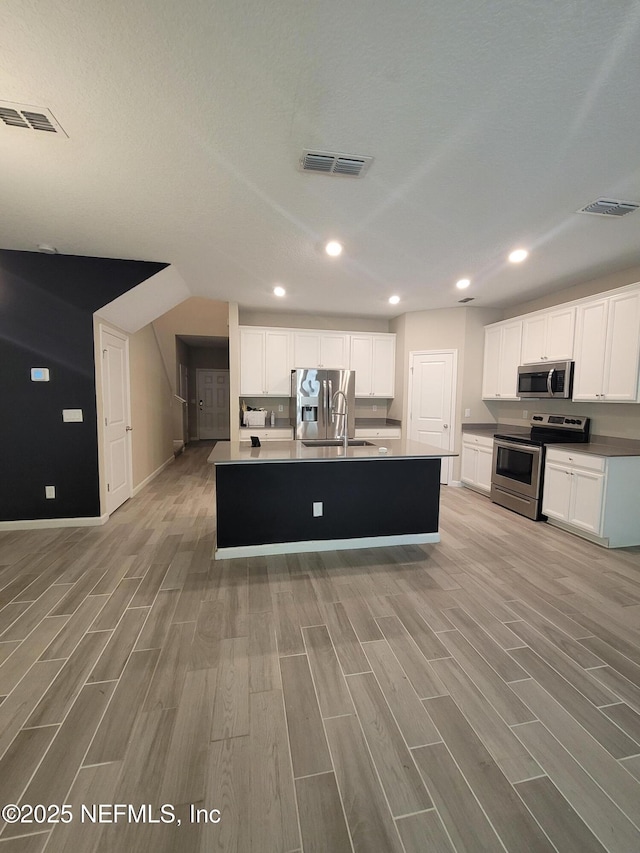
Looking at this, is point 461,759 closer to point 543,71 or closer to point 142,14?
point 543,71

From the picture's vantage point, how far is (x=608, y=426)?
4016mm

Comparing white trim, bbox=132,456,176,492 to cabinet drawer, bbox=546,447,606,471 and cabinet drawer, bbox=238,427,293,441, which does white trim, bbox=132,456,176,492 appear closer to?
cabinet drawer, bbox=238,427,293,441

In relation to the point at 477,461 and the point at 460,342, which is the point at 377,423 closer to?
the point at 477,461

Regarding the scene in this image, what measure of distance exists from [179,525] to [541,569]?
11.7 feet

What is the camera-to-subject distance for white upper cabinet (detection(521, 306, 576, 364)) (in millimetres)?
4125

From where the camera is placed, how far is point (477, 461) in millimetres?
5320

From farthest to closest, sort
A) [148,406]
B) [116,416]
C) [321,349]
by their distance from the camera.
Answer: [321,349] < [148,406] < [116,416]

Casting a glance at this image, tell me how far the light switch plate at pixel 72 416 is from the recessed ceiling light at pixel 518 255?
4.63 meters

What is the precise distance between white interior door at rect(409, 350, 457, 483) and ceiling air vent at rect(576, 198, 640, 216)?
9.91 ft

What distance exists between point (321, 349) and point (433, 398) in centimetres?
201

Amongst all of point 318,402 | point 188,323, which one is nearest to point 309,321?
point 318,402

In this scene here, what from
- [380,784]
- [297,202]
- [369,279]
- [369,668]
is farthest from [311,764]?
[369,279]

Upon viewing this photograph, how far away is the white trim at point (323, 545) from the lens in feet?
10.3

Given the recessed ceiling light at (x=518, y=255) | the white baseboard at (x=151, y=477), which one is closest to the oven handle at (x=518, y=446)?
the recessed ceiling light at (x=518, y=255)
